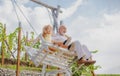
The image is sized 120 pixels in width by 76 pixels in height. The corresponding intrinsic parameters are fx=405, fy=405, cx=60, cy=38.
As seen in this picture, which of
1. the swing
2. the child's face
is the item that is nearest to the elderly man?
the child's face

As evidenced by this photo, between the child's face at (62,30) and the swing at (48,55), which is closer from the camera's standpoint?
the swing at (48,55)

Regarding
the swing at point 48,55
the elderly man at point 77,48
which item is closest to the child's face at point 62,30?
the elderly man at point 77,48

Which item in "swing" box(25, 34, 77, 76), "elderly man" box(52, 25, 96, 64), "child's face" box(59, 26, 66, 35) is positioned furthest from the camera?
"child's face" box(59, 26, 66, 35)

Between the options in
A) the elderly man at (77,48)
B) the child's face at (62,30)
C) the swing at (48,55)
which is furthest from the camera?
the child's face at (62,30)

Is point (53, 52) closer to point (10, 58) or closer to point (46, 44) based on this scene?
point (46, 44)

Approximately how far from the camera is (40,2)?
12414mm

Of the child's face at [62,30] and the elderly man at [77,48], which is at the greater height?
the child's face at [62,30]

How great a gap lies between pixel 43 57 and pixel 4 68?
9.03 m

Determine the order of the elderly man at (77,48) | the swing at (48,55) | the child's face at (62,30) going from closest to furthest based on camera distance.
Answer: the swing at (48,55) < the elderly man at (77,48) < the child's face at (62,30)

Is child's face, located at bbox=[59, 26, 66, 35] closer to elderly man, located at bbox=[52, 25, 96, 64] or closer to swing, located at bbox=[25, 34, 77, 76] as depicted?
elderly man, located at bbox=[52, 25, 96, 64]

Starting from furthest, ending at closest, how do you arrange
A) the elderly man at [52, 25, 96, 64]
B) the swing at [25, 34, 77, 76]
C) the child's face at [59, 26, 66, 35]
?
the child's face at [59, 26, 66, 35] → the elderly man at [52, 25, 96, 64] → the swing at [25, 34, 77, 76]

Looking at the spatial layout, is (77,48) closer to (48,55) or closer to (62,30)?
(48,55)

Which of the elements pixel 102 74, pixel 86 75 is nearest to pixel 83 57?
pixel 86 75

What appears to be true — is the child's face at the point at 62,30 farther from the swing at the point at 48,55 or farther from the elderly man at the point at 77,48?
the swing at the point at 48,55
